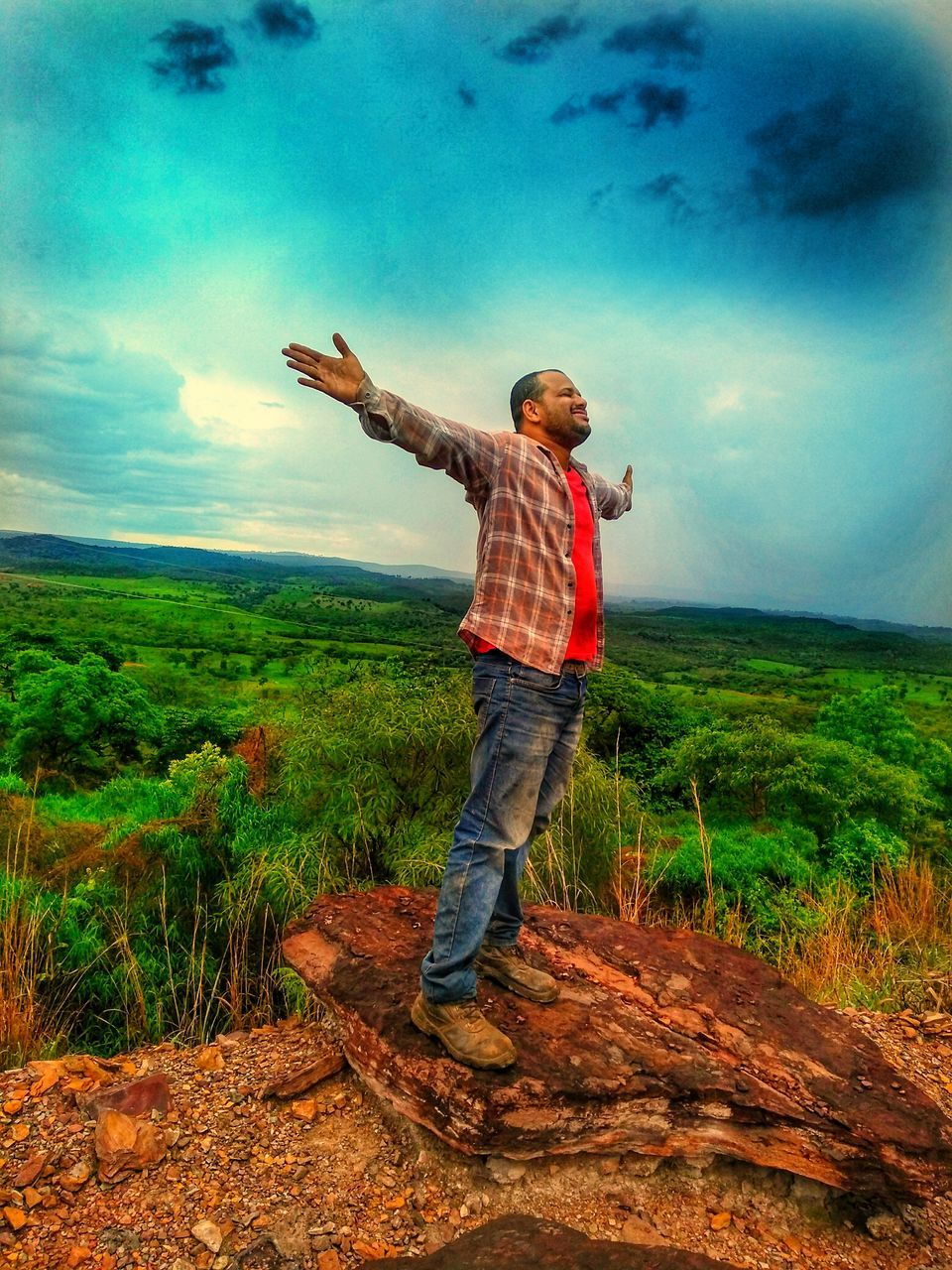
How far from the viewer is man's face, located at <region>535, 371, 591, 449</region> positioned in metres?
2.60

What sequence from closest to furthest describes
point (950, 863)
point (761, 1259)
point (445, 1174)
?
point (761, 1259) < point (445, 1174) < point (950, 863)

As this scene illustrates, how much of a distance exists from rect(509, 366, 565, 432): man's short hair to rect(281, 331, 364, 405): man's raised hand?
29.2 inches

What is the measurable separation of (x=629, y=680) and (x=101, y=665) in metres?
13.1

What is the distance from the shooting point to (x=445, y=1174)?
2.31 metres

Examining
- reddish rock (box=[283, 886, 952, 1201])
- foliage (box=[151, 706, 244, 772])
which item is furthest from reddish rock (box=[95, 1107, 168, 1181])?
foliage (box=[151, 706, 244, 772])

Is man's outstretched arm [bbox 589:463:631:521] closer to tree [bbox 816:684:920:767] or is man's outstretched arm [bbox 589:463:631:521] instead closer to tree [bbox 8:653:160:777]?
tree [bbox 816:684:920:767]

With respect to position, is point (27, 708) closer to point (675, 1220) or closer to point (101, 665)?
point (101, 665)

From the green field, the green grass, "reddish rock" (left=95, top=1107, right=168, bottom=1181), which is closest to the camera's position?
"reddish rock" (left=95, top=1107, right=168, bottom=1181)

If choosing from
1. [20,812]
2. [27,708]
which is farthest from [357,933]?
[27,708]

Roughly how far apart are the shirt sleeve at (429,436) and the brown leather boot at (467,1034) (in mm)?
1816

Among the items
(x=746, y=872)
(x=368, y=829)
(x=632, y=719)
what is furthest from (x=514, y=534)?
(x=632, y=719)

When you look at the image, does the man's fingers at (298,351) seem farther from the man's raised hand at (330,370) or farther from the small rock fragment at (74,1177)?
the small rock fragment at (74,1177)

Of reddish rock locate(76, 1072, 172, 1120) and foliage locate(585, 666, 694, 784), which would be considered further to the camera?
foliage locate(585, 666, 694, 784)

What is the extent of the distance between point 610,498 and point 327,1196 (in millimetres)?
2707
